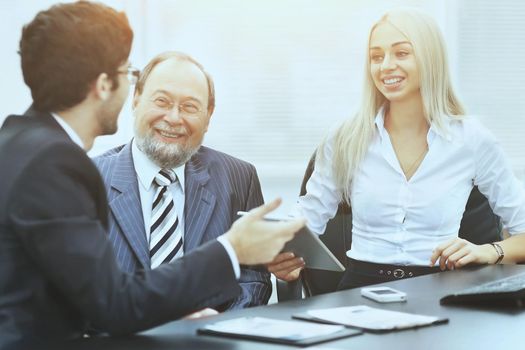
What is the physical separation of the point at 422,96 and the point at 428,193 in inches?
14.6

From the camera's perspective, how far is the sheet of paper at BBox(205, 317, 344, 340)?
176 cm

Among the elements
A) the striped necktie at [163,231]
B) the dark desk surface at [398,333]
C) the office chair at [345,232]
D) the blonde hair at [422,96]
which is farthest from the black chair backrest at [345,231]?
the dark desk surface at [398,333]

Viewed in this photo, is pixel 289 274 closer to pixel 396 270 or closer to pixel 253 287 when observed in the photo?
pixel 253 287

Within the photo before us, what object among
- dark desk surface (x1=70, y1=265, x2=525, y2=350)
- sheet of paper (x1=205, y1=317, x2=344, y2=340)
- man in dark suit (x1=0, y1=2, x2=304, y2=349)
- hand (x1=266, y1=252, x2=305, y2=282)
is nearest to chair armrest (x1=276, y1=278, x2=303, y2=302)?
hand (x1=266, y1=252, x2=305, y2=282)

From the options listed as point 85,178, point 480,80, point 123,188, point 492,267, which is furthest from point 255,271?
point 480,80

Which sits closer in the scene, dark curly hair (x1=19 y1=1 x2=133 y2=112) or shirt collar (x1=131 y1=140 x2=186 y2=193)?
dark curly hair (x1=19 y1=1 x2=133 y2=112)

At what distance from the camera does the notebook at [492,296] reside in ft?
7.00

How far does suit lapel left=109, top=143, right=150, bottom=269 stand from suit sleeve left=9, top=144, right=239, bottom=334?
1.00 metres

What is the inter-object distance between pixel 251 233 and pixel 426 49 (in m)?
1.61

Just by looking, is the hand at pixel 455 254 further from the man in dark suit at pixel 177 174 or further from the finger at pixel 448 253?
the man in dark suit at pixel 177 174

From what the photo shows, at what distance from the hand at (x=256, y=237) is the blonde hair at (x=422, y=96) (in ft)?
4.68

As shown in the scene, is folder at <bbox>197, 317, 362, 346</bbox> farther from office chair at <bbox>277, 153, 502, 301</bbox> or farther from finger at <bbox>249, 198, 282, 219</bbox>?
office chair at <bbox>277, 153, 502, 301</bbox>

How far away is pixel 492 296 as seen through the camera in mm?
2146

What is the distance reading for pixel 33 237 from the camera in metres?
1.63
